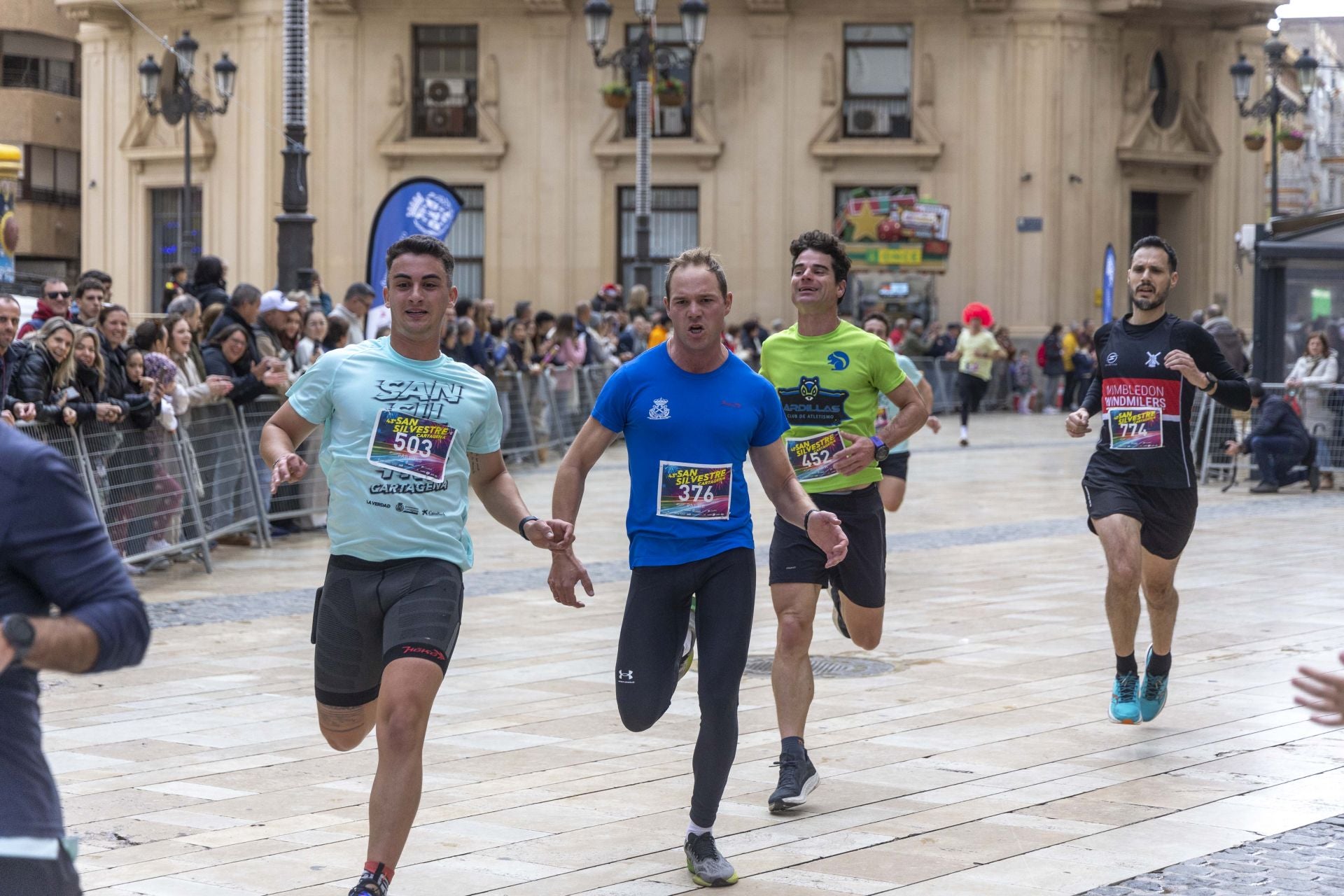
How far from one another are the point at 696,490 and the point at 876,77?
106ft

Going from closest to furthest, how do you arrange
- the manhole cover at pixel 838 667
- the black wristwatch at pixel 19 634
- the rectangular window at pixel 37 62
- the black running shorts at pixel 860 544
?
the black wristwatch at pixel 19 634, the black running shorts at pixel 860 544, the manhole cover at pixel 838 667, the rectangular window at pixel 37 62

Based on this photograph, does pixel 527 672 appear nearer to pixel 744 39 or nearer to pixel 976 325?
pixel 976 325

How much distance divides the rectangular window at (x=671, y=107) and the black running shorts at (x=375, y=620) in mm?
31292

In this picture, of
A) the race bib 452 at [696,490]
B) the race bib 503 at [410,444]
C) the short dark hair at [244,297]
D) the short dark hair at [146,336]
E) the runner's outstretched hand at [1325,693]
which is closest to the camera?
the runner's outstretched hand at [1325,693]

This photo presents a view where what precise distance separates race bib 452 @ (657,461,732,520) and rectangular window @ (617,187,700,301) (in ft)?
102

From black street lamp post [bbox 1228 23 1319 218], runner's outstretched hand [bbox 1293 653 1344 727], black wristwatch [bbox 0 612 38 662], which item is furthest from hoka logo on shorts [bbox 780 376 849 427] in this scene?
black street lamp post [bbox 1228 23 1319 218]

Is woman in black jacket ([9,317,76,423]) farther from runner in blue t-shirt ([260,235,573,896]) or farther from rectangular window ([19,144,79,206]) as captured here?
rectangular window ([19,144,79,206])

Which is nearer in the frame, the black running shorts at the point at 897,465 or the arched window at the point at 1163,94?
the black running shorts at the point at 897,465

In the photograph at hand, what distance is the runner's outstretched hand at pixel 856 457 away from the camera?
7.32m

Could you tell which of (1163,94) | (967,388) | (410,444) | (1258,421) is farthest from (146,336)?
(1163,94)

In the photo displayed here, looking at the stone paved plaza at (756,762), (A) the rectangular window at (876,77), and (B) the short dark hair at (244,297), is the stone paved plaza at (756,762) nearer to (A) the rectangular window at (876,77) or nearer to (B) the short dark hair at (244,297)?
(B) the short dark hair at (244,297)

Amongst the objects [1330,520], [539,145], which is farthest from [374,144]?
[1330,520]

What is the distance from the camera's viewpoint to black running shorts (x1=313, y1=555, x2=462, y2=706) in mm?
5332

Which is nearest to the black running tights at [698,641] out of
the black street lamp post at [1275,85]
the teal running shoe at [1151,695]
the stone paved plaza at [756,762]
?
the stone paved plaza at [756,762]
